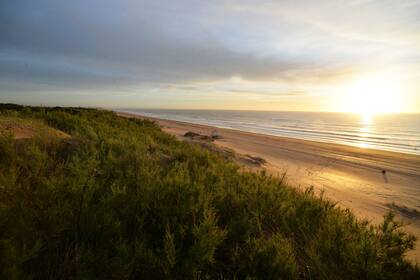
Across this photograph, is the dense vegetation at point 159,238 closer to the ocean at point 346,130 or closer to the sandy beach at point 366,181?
the sandy beach at point 366,181

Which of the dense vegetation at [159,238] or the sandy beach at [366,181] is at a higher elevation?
the dense vegetation at [159,238]

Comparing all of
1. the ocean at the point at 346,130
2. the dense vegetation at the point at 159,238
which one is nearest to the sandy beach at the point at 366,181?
the dense vegetation at the point at 159,238

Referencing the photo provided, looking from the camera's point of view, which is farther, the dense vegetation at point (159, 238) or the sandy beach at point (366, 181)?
the sandy beach at point (366, 181)

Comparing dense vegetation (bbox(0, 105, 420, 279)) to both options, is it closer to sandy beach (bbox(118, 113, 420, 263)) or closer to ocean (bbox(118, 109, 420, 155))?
sandy beach (bbox(118, 113, 420, 263))

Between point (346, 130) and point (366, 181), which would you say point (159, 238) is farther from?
point (346, 130)

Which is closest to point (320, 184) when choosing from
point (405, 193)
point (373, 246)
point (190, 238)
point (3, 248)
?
point (405, 193)

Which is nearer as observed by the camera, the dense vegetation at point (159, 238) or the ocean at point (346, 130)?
the dense vegetation at point (159, 238)

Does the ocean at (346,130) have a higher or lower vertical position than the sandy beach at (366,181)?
higher

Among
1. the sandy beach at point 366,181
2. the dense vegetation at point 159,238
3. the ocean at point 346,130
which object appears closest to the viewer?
the dense vegetation at point 159,238

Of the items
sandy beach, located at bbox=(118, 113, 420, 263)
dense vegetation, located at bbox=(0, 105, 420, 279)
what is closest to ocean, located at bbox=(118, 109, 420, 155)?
sandy beach, located at bbox=(118, 113, 420, 263)

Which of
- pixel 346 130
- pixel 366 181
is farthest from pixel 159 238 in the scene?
pixel 346 130

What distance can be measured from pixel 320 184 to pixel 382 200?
6.67 feet

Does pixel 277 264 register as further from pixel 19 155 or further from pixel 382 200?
pixel 382 200

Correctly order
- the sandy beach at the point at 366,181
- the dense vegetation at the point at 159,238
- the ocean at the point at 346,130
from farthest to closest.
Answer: the ocean at the point at 346,130 → the sandy beach at the point at 366,181 → the dense vegetation at the point at 159,238
